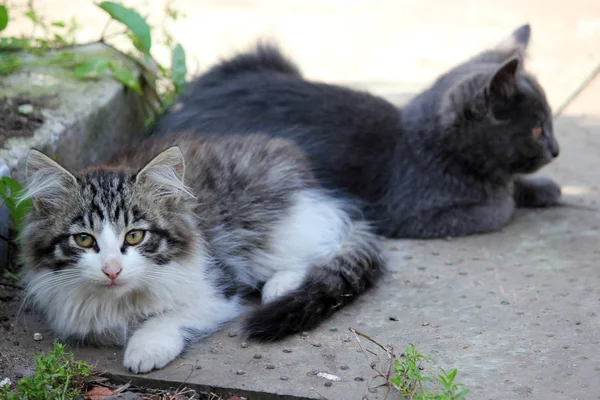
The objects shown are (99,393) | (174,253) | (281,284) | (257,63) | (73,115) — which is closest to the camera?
(99,393)

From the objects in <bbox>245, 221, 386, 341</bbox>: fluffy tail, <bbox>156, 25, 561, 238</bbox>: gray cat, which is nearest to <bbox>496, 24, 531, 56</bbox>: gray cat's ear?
<bbox>156, 25, 561, 238</bbox>: gray cat

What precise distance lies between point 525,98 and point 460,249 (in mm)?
1092

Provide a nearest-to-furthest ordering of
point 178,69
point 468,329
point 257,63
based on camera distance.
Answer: point 468,329, point 257,63, point 178,69

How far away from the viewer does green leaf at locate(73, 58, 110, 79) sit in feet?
17.6

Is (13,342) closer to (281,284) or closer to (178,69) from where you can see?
(281,284)

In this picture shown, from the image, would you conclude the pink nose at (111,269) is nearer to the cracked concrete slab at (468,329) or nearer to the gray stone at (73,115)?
the cracked concrete slab at (468,329)

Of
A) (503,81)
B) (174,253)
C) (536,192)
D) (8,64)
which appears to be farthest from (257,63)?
(174,253)

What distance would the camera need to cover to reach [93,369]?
3.34 m

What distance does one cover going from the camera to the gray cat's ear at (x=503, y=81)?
489 centimetres

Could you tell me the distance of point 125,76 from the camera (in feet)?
17.9

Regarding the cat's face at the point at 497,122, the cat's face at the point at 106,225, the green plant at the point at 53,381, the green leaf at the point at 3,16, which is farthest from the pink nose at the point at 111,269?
the cat's face at the point at 497,122

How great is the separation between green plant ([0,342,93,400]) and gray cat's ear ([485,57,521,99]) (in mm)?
3064

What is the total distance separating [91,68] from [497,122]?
277 cm

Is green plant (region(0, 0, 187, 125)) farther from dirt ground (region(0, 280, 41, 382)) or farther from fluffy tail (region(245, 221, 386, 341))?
fluffy tail (region(245, 221, 386, 341))
